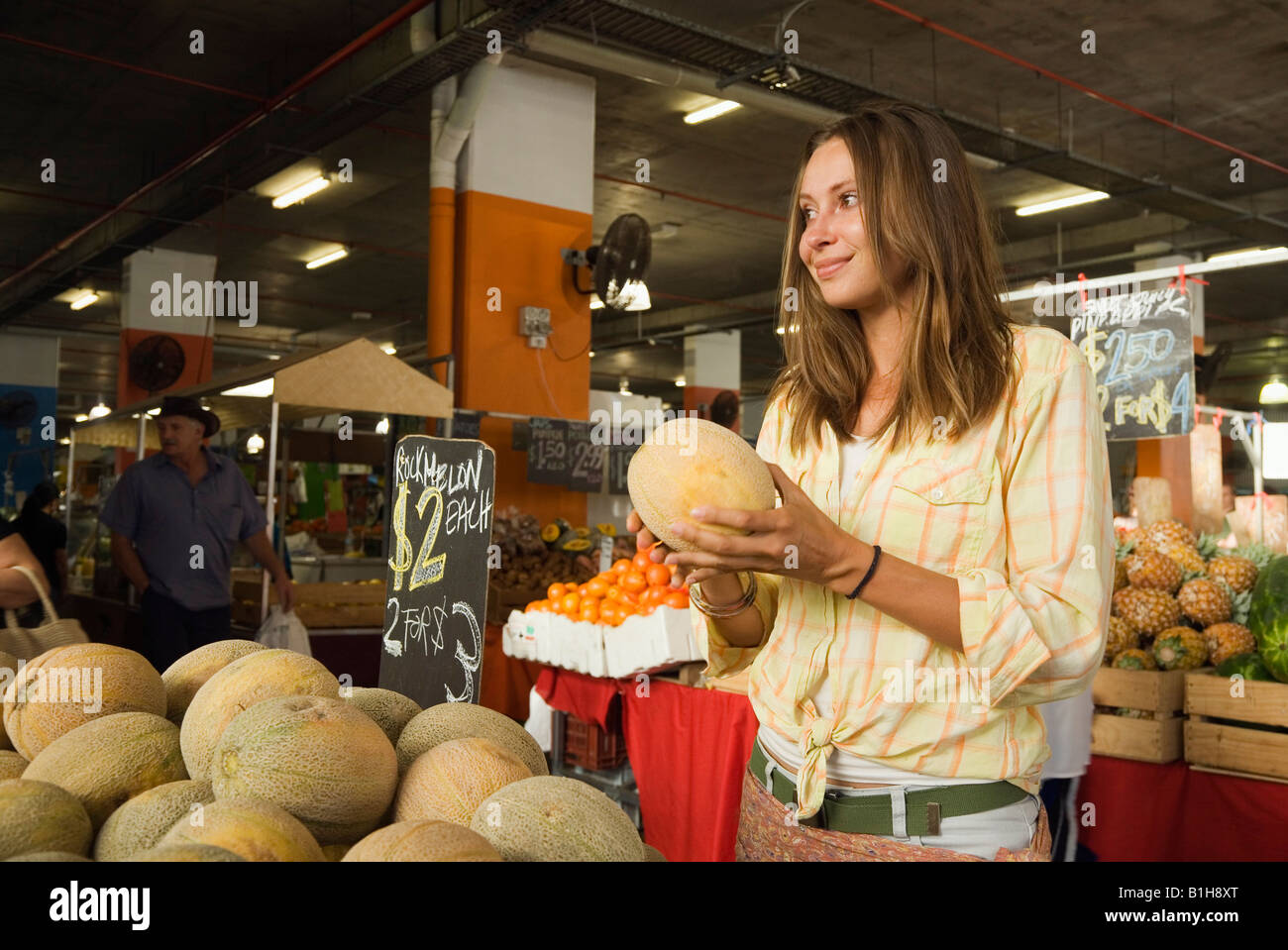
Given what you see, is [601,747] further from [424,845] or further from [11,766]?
[424,845]

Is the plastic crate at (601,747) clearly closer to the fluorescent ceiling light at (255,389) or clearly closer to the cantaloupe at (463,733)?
the fluorescent ceiling light at (255,389)

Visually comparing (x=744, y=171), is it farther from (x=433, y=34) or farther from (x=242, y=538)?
(x=242, y=538)

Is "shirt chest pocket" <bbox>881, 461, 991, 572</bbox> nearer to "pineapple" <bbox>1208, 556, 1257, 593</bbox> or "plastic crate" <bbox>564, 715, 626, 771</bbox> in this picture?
"pineapple" <bbox>1208, 556, 1257, 593</bbox>

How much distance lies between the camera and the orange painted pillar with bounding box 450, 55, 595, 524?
7.75 m

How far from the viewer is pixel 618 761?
15.1 feet

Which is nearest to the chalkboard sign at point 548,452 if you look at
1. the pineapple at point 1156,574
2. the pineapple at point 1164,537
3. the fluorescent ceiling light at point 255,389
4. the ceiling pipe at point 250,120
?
the fluorescent ceiling light at point 255,389

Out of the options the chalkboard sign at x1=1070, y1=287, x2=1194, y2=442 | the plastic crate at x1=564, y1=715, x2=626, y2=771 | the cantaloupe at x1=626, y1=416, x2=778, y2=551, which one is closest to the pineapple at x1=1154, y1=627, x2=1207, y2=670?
the chalkboard sign at x1=1070, y1=287, x2=1194, y2=442

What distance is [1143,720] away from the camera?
11.4 feet

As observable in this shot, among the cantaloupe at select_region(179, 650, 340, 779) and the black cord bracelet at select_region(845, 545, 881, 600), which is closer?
the black cord bracelet at select_region(845, 545, 881, 600)

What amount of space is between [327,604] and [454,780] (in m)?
5.74

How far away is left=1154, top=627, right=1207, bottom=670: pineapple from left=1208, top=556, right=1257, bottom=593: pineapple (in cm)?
33

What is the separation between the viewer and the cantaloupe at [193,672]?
1.67 metres

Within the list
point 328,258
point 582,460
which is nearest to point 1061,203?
point 582,460
